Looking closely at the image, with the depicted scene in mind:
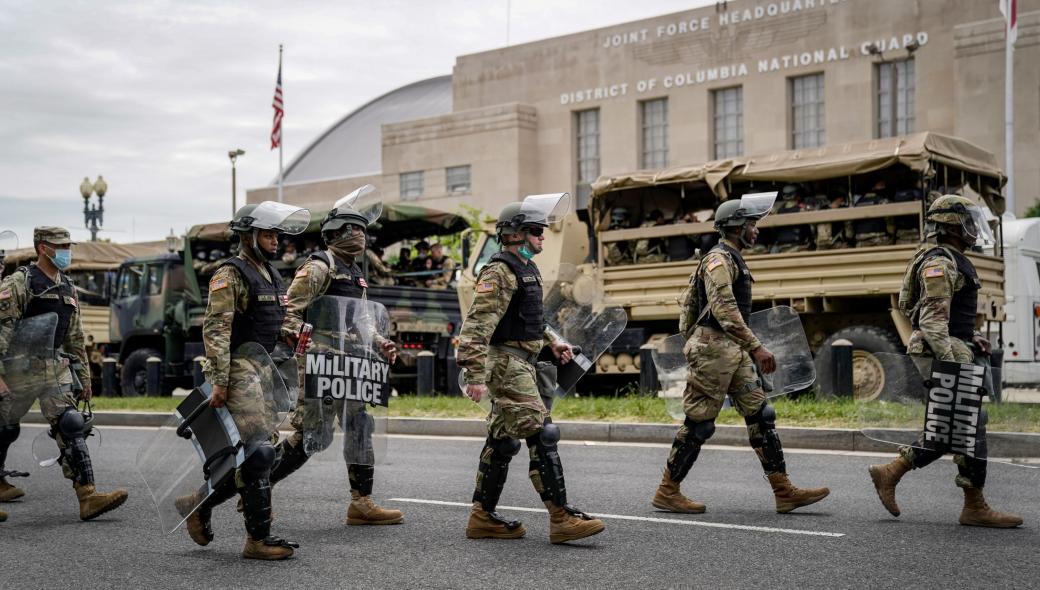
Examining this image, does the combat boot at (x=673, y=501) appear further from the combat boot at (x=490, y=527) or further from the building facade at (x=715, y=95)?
the building facade at (x=715, y=95)

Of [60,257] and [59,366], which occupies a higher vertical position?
[60,257]

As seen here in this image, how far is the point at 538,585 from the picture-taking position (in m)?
5.64

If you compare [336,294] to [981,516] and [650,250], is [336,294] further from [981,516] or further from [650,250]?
[650,250]

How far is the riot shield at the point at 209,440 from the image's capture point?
6.34 m

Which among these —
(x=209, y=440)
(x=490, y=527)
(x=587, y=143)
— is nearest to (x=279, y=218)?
(x=209, y=440)

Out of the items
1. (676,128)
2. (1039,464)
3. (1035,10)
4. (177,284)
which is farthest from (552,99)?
(1039,464)

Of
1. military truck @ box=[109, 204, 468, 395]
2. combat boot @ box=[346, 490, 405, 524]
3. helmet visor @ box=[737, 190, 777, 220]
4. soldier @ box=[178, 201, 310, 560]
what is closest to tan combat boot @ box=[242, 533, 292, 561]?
soldier @ box=[178, 201, 310, 560]

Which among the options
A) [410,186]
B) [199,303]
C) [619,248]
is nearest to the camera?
[619,248]

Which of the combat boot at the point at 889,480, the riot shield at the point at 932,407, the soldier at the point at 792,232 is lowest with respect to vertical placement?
the combat boot at the point at 889,480

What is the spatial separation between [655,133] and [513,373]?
124 feet

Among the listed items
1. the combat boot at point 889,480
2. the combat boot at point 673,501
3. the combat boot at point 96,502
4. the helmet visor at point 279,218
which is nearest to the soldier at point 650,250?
the combat boot at point 673,501

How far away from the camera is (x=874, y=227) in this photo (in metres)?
15.1

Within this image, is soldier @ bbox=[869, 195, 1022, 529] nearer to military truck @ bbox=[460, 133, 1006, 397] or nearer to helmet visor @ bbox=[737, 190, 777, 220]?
helmet visor @ bbox=[737, 190, 777, 220]

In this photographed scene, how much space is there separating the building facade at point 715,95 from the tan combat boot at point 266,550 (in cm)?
3135
